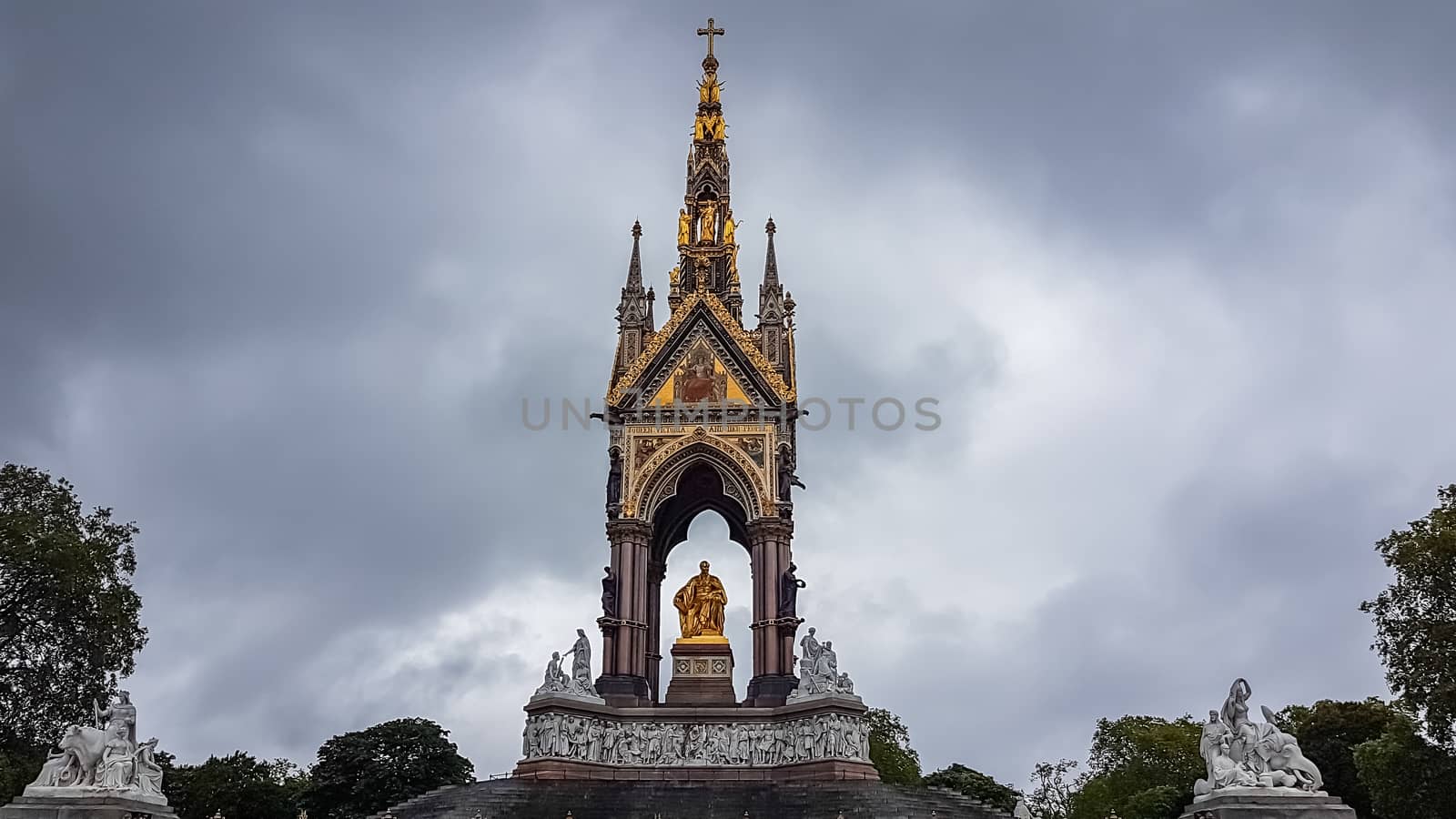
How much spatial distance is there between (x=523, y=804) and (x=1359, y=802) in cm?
3016

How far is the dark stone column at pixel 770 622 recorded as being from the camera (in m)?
28.2

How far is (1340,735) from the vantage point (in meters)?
42.5

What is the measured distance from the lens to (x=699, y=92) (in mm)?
36938

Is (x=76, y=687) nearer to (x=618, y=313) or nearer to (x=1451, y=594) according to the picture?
(x=618, y=313)

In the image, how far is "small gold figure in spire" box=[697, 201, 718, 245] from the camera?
1362 inches

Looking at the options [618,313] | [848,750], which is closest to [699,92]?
[618,313]

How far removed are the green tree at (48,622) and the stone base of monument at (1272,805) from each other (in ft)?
86.8

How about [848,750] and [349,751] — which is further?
[349,751]

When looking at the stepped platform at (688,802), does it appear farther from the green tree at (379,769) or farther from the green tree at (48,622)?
the green tree at (379,769)

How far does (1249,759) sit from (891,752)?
1506 inches

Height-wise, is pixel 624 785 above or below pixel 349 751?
below

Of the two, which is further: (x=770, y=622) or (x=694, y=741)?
(x=770, y=622)

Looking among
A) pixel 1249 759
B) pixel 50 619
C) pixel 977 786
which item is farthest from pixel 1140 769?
pixel 50 619

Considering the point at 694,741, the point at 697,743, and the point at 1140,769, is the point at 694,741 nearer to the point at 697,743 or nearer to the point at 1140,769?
the point at 697,743
